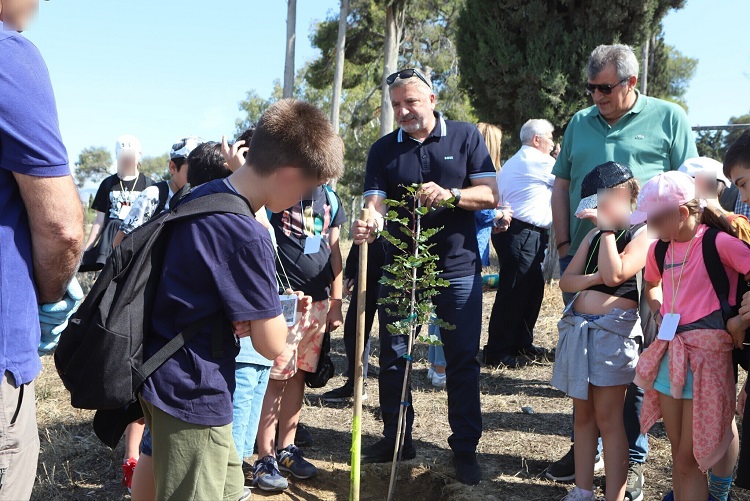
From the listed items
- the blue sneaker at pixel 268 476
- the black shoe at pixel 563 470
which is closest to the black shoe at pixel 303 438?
the blue sneaker at pixel 268 476

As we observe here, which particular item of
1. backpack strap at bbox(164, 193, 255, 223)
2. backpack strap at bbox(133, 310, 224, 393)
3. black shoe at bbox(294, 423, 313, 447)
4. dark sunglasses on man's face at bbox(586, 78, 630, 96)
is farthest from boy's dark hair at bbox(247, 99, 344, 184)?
black shoe at bbox(294, 423, 313, 447)

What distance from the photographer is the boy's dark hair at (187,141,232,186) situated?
11.6ft

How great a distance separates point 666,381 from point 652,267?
1.84 ft

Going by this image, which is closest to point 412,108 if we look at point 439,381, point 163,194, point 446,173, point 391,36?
point 446,173

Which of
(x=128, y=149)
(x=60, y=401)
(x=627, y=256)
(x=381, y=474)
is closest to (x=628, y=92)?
(x=627, y=256)

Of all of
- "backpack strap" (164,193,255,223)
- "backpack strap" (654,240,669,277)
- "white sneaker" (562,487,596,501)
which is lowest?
"white sneaker" (562,487,596,501)

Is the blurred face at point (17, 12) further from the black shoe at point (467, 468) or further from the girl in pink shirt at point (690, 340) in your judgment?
the black shoe at point (467, 468)

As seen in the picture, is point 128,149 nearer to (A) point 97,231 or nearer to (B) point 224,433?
(A) point 97,231

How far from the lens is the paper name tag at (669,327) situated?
10.1ft

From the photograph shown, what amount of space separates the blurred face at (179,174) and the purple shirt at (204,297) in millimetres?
1916

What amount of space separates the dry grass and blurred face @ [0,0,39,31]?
2.69m

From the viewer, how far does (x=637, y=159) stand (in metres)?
3.94

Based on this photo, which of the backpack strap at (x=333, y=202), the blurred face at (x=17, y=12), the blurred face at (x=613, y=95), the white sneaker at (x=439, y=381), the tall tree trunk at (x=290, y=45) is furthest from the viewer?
the tall tree trunk at (x=290, y=45)

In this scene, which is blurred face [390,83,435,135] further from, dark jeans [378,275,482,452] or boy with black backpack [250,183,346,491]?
dark jeans [378,275,482,452]
